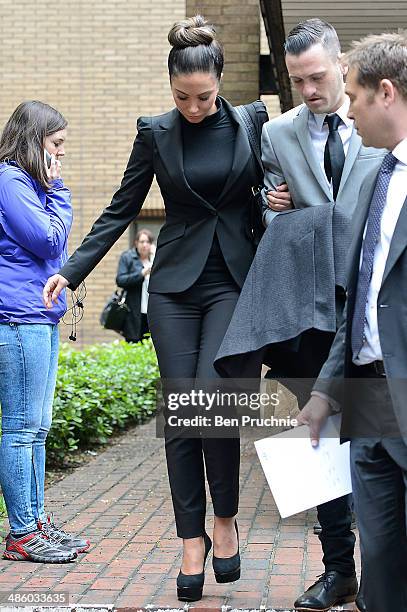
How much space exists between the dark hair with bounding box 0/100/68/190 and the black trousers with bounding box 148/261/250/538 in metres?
1.26

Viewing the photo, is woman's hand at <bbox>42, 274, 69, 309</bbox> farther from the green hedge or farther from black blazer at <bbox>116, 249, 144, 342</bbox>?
black blazer at <bbox>116, 249, 144, 342</bbox>

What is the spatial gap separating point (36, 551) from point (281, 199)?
2139 mm

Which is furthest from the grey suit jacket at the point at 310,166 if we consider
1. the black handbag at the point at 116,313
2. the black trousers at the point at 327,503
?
the black handbag at the point at 116,313

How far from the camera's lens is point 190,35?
4.09 meters

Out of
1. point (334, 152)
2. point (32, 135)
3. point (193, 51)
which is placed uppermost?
point (193, 51)

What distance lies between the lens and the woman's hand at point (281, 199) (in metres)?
4.01

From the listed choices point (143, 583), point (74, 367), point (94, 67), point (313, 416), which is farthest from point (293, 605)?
point (94, 67)

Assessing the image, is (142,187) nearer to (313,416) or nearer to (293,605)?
(313,416)

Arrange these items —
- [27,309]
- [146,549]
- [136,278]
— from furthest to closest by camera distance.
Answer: [136,278] → [146,549] → [27,309]

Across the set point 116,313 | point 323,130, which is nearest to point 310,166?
point 323,130

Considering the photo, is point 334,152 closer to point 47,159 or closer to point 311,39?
point 311,39

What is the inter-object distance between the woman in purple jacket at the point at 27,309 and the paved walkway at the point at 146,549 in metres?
0.22

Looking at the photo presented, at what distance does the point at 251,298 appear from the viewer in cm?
404

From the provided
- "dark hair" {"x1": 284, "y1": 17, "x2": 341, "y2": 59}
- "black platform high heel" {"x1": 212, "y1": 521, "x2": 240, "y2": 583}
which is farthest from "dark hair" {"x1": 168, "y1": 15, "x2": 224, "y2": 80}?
"black platform high heel" {"x1": 212, "y1": 521, "x2": 240, "y2": 583}
